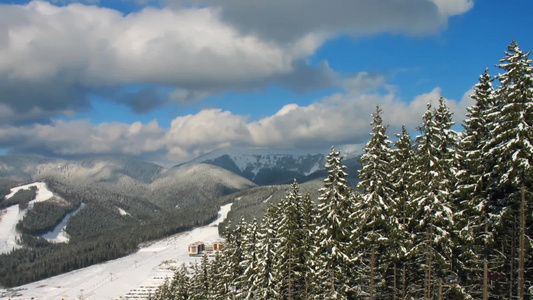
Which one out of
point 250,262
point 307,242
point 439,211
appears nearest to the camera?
point 439,211

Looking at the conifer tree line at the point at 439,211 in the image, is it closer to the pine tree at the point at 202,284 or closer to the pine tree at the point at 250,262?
the pine tree at the point at 250,262

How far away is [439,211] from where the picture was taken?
93.4ft

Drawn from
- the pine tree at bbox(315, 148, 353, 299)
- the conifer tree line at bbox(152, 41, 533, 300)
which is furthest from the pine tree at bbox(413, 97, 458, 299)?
the pine tree at bbox(315, 148, 353, 299)

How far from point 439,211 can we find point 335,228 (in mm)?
8041

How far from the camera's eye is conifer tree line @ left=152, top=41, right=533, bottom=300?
2384 centimetres

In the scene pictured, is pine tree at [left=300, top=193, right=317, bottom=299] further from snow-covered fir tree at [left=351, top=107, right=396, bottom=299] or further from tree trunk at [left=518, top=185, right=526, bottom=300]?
tree trunk at [left=518, top=185, right=526, bottom=300]

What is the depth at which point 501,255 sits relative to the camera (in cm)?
2662

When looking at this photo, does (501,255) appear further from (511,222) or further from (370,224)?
(370,224)

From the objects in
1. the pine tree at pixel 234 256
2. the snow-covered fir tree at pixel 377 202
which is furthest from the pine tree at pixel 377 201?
the pine tree at pixel 234 256

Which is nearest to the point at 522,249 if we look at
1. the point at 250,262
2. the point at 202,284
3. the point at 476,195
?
the point at 476,195

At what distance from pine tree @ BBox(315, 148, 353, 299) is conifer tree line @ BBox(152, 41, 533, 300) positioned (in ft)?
0.28

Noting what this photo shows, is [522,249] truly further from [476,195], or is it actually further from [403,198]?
[403,198]

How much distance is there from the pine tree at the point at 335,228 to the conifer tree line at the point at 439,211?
9 cm

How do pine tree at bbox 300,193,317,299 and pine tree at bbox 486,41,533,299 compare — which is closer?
pine tree at bbox 486,41,533,299
